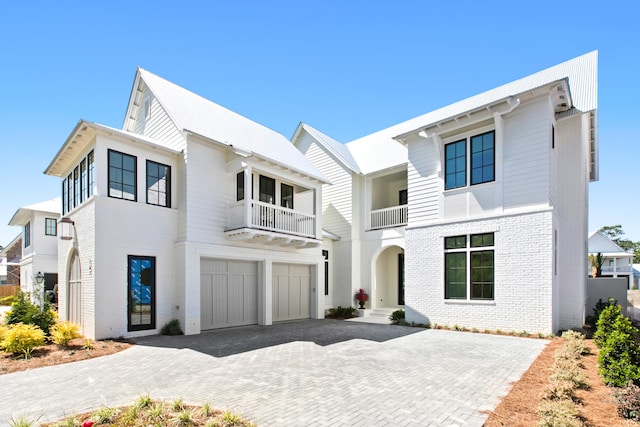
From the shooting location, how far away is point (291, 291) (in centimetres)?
1560

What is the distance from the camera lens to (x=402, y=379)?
6371mm

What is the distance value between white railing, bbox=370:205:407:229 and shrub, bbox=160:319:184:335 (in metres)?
10.1

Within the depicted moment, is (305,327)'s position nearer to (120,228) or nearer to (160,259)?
(160,259)

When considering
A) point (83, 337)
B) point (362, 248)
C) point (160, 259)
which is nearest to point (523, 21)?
point (362, 248)

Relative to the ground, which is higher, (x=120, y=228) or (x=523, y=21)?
(x=523, y=21)

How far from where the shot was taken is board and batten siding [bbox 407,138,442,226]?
1323cm

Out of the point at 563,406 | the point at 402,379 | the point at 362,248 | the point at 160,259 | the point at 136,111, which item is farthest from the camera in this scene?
the point at 362,248

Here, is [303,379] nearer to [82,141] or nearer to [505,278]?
[505,278]

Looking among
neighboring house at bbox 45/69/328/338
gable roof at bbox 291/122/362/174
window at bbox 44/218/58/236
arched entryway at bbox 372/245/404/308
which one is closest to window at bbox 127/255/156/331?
neighboring house at bbox 45/69/328/338

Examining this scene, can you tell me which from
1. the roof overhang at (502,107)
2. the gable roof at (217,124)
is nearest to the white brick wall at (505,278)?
the roof overhang at (502,107)

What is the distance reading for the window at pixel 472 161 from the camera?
12.0m

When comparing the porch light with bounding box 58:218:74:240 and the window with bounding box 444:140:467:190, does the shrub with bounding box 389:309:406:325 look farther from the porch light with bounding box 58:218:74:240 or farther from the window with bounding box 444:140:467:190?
the porch light with bounding box 58:218:74:240

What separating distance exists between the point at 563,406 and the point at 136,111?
1616cm

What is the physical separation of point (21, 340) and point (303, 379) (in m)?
7.08
